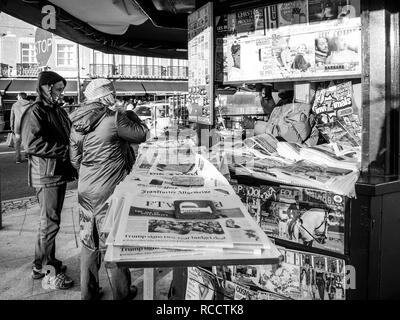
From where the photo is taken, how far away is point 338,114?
7.57 feet

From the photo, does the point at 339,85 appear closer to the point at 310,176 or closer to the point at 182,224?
the point at 310,176

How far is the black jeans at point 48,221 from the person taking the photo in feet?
11.8

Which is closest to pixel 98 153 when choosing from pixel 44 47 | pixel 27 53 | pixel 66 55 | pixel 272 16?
pixel 272 16

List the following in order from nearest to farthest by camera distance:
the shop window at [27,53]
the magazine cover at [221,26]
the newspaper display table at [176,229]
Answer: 1. the newspaper display table at [176,229]
2. the magazine cover at [221,26]
3. the shop window at [27,53]

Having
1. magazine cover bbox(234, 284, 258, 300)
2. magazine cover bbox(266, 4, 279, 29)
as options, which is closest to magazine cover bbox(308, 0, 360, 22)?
magazine cover bbox(266, 4, 279, 29)

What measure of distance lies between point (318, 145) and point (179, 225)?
1.35 metres

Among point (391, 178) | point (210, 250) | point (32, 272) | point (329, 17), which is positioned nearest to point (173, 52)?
point (32, 272)

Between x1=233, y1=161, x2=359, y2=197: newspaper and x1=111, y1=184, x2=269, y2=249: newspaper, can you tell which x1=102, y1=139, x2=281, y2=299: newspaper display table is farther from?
x1=233, y1=161, x2=359, y2=197: newspaper

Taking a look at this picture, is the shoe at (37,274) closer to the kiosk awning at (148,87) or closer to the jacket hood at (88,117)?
the jacket hood at (88,117)

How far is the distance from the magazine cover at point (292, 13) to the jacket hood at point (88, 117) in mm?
1465

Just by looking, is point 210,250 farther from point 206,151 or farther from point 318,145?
point 206,151

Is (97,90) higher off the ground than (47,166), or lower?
higher

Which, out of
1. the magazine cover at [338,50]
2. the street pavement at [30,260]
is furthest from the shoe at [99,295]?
the magazine cover at [338,50]

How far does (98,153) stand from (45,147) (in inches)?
35.9
